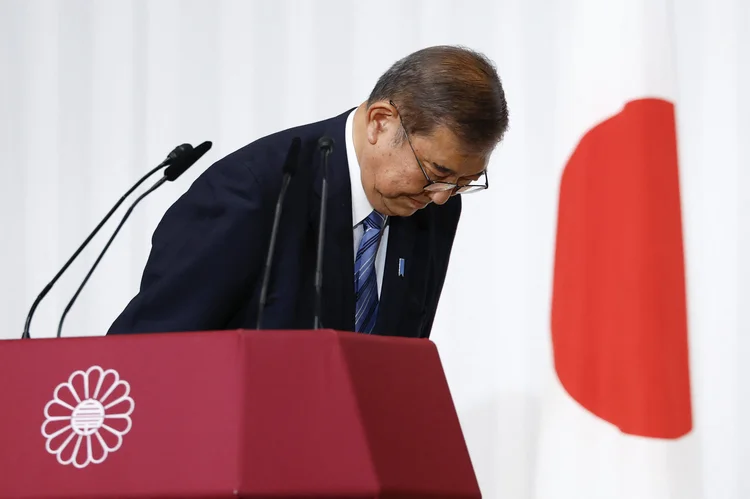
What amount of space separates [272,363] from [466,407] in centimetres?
143

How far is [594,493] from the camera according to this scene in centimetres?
188

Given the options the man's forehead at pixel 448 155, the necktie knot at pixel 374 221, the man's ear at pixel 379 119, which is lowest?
the necktie knot at pixel 374 221

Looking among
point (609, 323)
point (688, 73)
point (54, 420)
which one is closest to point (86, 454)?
point (54, 420)

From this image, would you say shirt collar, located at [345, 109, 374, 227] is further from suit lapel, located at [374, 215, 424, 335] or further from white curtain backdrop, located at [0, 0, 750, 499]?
white curtain backdrop, located at [0, 0, 750, 499]

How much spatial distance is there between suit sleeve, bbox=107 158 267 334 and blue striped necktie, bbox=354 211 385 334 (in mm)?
198

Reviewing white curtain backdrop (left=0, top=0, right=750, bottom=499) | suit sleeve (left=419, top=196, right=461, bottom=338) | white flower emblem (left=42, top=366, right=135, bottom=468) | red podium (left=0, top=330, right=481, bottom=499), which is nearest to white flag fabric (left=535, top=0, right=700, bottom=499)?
white curtain backdrop (left=0, top=0, right=750, bottom=499)

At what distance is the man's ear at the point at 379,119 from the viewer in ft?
4.81

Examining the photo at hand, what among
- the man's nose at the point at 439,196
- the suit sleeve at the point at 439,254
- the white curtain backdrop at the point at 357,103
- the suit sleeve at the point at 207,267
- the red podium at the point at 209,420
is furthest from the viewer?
the white curtain backdrop at the point at 357,103

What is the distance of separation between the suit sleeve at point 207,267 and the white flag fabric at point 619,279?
0.76 metres

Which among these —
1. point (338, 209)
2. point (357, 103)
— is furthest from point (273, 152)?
point (357, 103)

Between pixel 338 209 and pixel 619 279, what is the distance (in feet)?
2.09

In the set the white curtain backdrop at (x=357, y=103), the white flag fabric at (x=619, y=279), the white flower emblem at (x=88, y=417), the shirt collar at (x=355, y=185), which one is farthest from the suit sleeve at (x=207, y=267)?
the white curtain backdrop at (x=357, y=103)

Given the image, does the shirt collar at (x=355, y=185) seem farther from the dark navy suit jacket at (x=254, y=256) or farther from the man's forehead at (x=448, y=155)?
the man's forehead at (x=448, y=155)

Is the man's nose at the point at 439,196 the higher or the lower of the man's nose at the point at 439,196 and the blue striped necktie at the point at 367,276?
the higher
